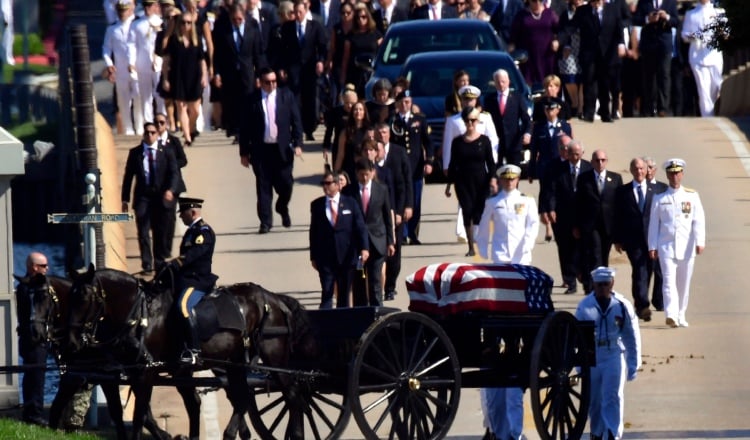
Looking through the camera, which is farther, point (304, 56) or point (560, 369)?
point (304, 56)

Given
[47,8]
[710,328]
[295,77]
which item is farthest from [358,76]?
[47,8]

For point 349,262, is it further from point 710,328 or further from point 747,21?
point 747,21

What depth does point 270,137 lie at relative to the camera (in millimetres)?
26297

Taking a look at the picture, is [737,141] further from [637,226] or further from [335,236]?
[335,236]

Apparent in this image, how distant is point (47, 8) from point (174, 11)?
26249 mm

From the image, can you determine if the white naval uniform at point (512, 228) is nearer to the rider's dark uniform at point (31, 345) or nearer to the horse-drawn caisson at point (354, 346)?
the horse-drawn caisson at point (354, 346)

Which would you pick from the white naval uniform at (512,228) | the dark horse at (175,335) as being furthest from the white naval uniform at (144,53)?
the dark horse at (175,335)

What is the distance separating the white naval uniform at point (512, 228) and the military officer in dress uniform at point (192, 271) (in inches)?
188

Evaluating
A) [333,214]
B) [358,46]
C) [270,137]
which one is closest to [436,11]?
[358,46]

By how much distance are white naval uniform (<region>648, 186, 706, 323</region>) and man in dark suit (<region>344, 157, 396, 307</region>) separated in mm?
2767

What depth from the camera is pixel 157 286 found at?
1711 cm

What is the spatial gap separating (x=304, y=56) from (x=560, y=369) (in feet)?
51.3

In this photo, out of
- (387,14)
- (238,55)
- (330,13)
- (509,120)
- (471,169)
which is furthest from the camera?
(387,14)

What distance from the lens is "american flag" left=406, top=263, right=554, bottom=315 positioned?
17.2m
